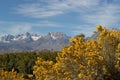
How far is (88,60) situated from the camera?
32.2 feet

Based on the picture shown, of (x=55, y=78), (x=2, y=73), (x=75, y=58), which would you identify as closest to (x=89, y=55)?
(x=75, y=58)

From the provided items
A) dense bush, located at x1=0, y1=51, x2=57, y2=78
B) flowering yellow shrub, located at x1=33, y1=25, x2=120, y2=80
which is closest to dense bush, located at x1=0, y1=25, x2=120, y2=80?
flowering yellow shrub, located at x1=33, y1=25, x2=120, y2=80

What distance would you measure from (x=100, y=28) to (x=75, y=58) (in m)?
1.17

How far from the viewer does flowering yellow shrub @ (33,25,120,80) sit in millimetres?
9961

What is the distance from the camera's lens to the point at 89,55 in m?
9.93

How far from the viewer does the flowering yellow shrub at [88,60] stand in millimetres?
9961

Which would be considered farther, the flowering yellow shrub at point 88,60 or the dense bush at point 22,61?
the dense bush at point 22,61

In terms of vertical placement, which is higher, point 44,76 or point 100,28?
point 100,28

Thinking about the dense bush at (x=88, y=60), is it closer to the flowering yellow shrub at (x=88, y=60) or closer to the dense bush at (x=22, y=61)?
the flowering yellow shrub at (x=88, y=60)

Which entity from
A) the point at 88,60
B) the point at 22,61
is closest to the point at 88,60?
the point at 88,60

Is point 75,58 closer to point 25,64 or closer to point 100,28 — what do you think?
point 100,28

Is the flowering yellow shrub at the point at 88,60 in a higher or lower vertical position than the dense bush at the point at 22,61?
higher

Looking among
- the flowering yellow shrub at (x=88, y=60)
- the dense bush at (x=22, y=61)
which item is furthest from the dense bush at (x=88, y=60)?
the dense bush at (x=22, y=61)

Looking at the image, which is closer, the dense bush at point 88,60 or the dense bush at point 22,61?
the dense bush at point 88,60
